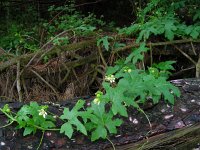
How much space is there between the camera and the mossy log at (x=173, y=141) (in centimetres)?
207

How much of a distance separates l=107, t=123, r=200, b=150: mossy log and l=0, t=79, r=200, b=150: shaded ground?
0.10 ft

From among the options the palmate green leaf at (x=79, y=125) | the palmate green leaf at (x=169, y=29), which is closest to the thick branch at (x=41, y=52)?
the palmate green leaf at (x=169, y=29)

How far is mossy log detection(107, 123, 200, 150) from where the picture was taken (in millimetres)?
2073

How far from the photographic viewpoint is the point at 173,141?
2.11 meters

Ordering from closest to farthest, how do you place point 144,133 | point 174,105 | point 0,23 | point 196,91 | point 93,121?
point 93,121 → point 144,133 → point 174,105 → point 196,91 → point 0,23

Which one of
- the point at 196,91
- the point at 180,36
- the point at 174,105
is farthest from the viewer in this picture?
the point at 180,36

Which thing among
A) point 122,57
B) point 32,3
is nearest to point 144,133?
point 122,57

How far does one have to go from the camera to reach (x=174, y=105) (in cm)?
235

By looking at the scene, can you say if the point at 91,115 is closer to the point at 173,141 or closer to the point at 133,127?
the point at 133,127

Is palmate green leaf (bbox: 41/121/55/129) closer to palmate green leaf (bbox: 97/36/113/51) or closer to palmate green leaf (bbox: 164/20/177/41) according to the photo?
palmate green leaf (bbox: 97/36/113/51)

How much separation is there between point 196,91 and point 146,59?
1.35m

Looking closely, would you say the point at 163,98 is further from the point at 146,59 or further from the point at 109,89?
the point at 146,59

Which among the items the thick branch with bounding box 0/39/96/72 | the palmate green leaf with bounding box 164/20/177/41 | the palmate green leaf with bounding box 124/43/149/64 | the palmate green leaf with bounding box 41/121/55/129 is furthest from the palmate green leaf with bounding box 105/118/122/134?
the thick branch with bounding box 0/39/96/72

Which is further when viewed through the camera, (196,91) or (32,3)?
(32,3)
